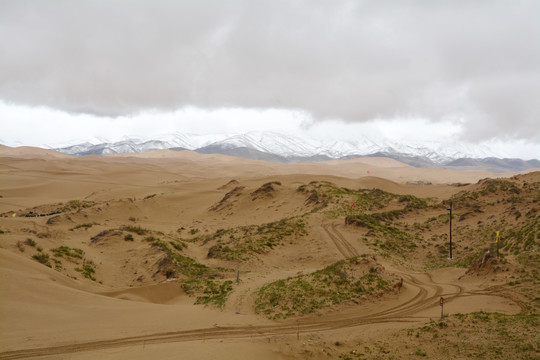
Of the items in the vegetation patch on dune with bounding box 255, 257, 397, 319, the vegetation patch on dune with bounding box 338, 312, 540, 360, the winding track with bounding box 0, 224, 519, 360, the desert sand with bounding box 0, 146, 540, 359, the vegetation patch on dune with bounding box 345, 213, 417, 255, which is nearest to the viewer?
the winding track with bounding box 0, 224, 519, 360

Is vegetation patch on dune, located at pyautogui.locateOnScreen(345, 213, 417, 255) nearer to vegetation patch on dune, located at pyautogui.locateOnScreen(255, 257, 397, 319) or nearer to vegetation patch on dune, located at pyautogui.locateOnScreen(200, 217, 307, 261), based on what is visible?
vegetation patch on dune, located at pyautogui.locateOnScreen(200, 217, 307, 261)

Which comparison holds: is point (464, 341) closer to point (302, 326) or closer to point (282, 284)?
point (302, 326)

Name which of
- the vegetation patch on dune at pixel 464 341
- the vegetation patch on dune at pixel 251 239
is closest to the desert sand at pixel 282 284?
the vegetation patch on dune at pixel 464 341

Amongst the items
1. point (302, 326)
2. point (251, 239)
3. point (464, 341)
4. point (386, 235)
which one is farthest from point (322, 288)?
point (386, 235)

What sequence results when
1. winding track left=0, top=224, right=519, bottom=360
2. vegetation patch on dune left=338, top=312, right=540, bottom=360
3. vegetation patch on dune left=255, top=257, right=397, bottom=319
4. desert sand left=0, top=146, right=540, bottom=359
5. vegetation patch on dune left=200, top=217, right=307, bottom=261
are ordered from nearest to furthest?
winding track left=0, top=224, right=519, bottom=360 < vegetation patch on dune left=338, top=312, right=540, bottom=360 < desert sand left=0, top=146, right=540, bottom=359 < vegetation patch on dune left=255, top=257, right=397, bottom=319 < vegetation patch on dune left=200, top=217, right=307, bottom=261

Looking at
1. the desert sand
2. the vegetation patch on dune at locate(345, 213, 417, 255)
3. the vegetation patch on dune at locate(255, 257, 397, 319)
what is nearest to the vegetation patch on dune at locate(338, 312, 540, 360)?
the desert sand

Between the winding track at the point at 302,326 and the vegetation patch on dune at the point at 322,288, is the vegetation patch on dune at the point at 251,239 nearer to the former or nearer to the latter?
the vegetation patch on dune at the point at 322,288

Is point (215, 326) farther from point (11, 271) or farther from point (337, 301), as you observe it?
point (11, 271)
